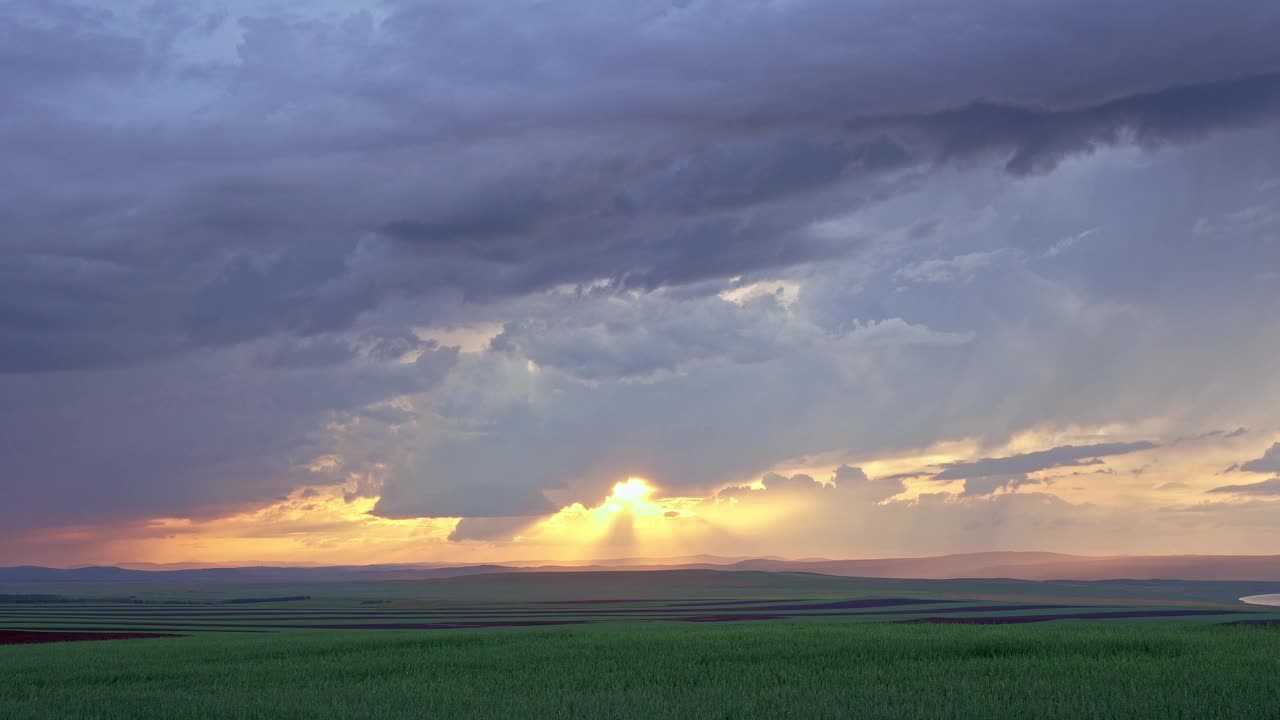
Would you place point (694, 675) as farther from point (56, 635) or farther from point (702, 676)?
point (56, 635)

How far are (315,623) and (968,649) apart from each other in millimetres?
68335

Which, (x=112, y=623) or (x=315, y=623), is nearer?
(x=315, y=623)

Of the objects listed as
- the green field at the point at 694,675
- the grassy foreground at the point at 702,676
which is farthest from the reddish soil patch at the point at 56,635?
the grassy foreground at the point at 702,676

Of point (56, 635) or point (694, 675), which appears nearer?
point (694, 675)

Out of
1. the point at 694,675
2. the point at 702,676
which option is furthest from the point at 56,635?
the point at 702,676

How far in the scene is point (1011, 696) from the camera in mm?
25906

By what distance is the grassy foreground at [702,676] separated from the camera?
24.9 metres

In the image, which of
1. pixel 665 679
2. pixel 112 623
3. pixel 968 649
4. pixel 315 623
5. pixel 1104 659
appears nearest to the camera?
pixel 665 679

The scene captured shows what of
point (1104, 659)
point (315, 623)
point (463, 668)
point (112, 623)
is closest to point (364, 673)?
point (463, 668)

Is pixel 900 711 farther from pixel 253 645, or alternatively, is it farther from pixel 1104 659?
pixel 253 645

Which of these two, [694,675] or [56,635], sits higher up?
[694,675]

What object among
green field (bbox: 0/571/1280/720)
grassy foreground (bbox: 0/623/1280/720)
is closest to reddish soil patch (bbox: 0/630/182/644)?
green field (bbox: 0/571/1280/720)

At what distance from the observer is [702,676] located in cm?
3172

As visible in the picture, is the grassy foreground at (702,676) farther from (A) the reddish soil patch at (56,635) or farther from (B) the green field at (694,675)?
(A) the reddish soil patch at (56,635)
